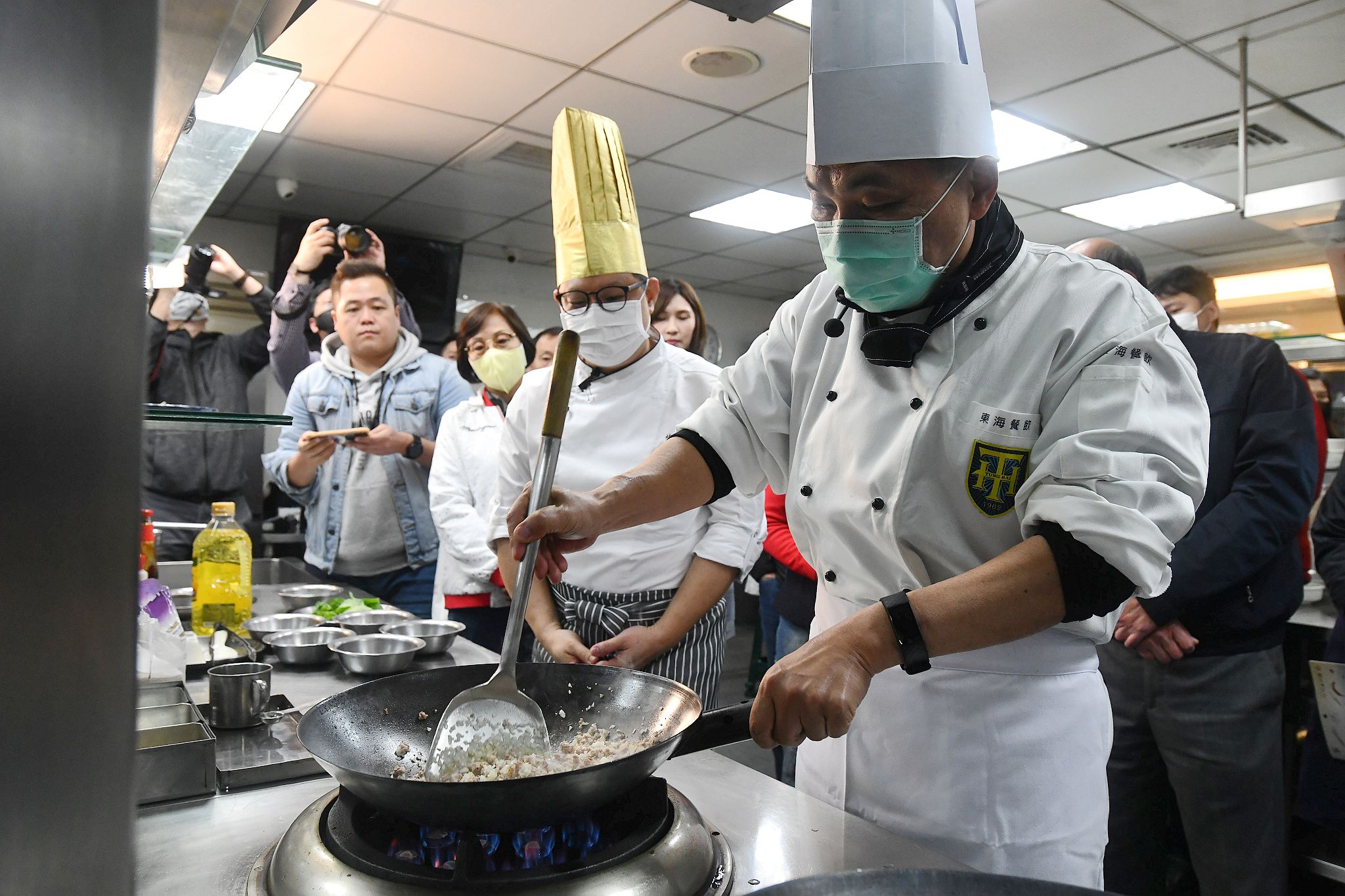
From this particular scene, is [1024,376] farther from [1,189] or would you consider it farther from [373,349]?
[373,349]

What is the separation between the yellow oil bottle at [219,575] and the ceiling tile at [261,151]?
347cm

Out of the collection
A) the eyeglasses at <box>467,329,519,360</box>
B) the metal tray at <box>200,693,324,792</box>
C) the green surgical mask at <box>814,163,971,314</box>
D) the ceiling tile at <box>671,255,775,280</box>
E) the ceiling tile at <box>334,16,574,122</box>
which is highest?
the ceiling tile at <box>334,16,574,122</box>

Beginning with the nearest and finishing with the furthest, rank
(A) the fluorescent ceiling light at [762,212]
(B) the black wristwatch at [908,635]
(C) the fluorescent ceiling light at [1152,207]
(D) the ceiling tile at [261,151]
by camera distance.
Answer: (B) the black wristwatch at [908,635], (D) the ceiling tile at [261,151], (C) the fluorescent ceiling light at [1152,207], (A) the fluorescent ceiling light at [762,212]

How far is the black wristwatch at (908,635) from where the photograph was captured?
3.14ft

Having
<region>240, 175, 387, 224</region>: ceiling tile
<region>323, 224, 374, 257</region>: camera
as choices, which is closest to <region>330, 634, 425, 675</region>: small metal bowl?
<region>323, 224, 374, 257</region>: camera

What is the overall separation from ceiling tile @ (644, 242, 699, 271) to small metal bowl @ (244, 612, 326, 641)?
5.55 m

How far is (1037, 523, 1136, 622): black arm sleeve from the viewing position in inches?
38.4

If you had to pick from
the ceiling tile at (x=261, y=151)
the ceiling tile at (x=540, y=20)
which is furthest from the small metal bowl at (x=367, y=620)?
the ceiling tile at (x=261, y=151)

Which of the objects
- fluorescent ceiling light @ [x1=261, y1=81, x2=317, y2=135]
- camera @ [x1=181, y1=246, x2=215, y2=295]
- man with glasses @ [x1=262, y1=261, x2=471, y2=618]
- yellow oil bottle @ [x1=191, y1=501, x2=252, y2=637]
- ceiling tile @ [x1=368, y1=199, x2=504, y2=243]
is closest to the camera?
yellow oil bottle @ [x1=191, y1=501, x2=252, y2=637]

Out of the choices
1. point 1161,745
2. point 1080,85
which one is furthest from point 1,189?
point 1080,85

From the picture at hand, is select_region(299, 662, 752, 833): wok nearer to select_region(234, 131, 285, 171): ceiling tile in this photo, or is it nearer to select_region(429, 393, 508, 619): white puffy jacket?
select_region(429, 393, 508, 619): white puffy jacket

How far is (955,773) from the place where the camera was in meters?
1.18

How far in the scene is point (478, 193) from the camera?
6020mm

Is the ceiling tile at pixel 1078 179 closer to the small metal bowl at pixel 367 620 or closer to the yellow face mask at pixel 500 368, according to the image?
the yellow face mask at pixel 500 368
